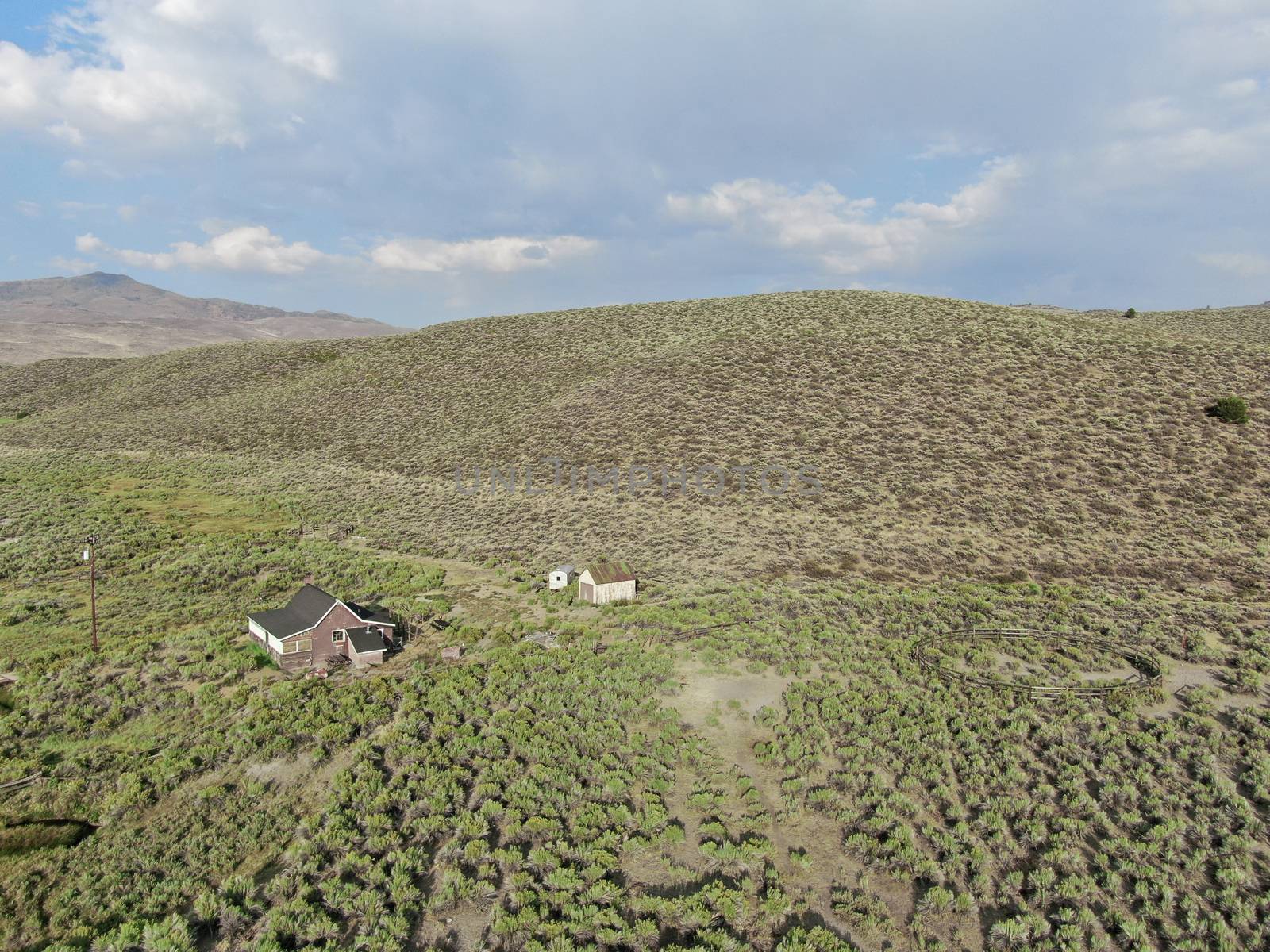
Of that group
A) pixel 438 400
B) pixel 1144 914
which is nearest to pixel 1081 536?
pixel 1144 914

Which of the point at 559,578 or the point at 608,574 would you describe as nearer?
the point at 608,574

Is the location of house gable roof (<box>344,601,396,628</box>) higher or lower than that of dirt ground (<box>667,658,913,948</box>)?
higher

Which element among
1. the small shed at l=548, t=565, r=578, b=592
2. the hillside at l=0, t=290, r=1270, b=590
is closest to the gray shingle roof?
the small shed at l=548, t=565, r=578, b=592

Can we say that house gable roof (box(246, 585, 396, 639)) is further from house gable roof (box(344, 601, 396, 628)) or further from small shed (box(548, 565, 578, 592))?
small shed (box(548, 565, 578, 592))

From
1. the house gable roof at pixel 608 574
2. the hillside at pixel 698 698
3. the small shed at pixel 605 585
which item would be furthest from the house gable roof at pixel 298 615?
the house gable roof at pixel 608 574

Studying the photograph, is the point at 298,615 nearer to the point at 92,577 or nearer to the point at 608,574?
the point at 92,577

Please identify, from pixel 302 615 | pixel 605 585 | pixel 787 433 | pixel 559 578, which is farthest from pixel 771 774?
pixel 787 433
